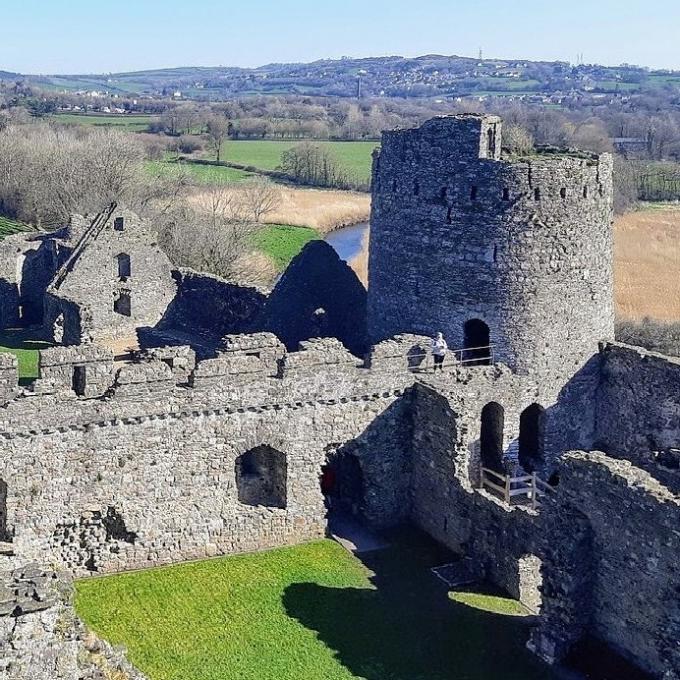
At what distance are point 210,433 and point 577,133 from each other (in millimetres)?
92124

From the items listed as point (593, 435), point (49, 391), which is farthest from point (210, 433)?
point (593, 435)

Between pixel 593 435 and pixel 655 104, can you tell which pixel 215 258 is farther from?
pixel 655 104

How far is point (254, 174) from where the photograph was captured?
80.8 meters

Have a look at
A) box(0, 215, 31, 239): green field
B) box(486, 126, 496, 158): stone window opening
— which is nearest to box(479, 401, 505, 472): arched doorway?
box(486, 126, 496, 158): stone window opening

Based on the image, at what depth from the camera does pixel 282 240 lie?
58.9 metres

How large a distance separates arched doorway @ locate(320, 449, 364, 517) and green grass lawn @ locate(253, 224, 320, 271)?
30200 millimetres

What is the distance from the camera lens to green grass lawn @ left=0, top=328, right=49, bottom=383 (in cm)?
2914

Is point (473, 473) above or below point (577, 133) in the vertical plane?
below

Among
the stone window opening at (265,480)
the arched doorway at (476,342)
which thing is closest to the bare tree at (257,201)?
the arched doorway at (476,342)

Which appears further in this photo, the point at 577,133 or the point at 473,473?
the point at 577,133

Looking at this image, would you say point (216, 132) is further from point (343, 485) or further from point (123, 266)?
point (343, 485)

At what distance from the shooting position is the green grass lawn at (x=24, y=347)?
29.1 metres

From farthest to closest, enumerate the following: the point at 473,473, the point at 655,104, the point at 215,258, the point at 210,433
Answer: the point at 655,104 < the point at 215,258 < the point at 473,473 < the point at 210,433

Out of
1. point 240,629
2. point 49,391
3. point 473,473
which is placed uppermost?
point 49,391
